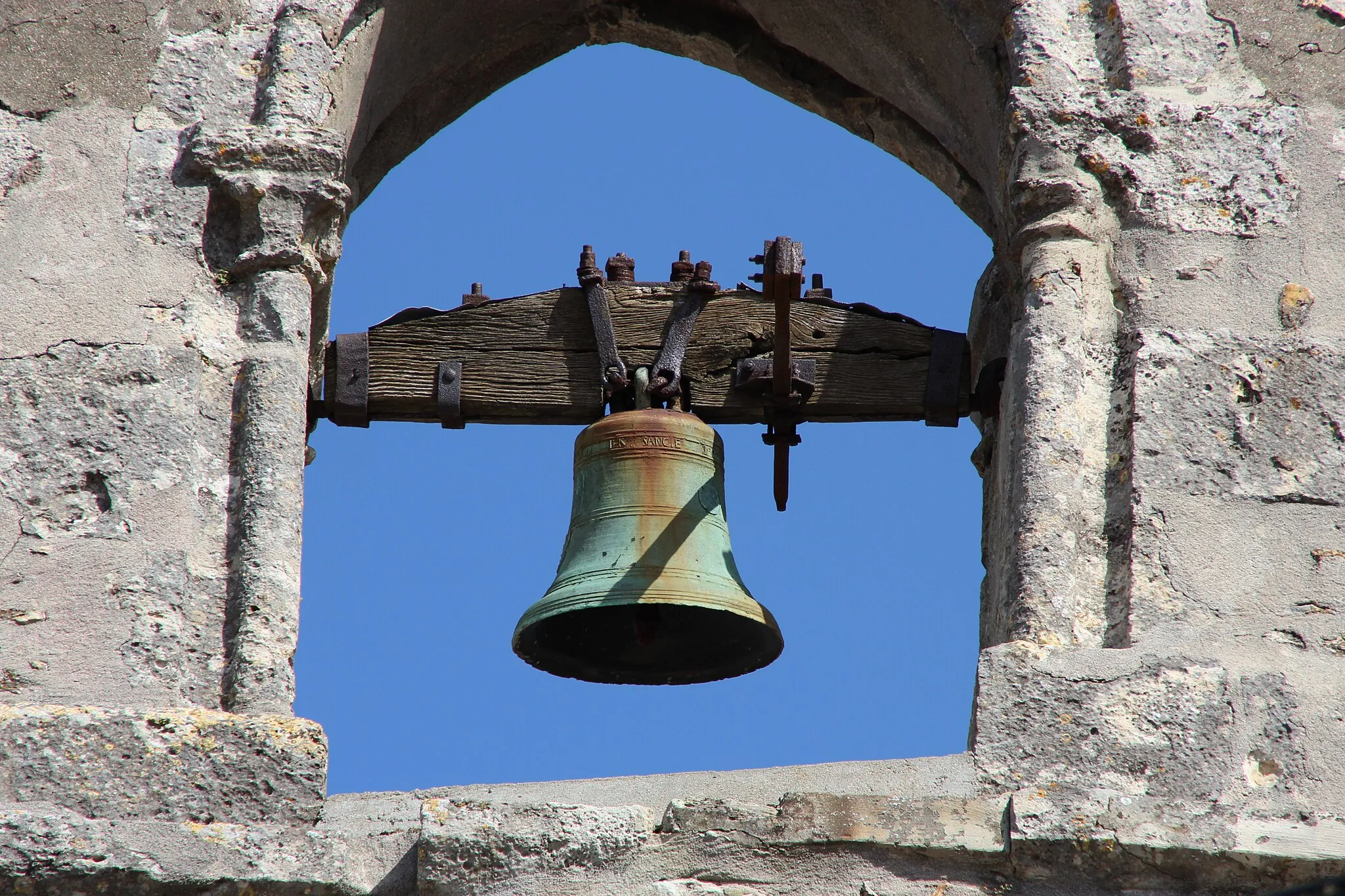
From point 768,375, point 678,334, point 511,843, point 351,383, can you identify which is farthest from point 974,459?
point 511,843

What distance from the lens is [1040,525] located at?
4.24 metres

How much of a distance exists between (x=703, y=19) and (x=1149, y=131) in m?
1.29

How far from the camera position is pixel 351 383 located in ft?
15.8

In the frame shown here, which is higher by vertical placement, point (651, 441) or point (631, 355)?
point (631, 355)

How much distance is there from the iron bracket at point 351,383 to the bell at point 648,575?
1.43 feet

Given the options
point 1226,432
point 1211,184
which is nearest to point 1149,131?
point 1211,184

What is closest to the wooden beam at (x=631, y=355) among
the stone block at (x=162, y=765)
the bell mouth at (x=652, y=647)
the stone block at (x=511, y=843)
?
the bell mouth at (x=652, y=647)

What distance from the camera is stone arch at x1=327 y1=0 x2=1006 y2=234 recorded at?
16.4 feet

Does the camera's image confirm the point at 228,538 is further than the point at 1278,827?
Yes

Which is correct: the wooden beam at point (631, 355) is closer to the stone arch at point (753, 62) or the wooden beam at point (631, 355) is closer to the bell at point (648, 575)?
the bell at point (648, 575)

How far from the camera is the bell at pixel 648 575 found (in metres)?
4.59

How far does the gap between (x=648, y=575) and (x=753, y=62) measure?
1516 millimetres

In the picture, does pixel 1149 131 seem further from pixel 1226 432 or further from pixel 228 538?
pixel 228 538

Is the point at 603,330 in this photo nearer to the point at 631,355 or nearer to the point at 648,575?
the point at 631,355
